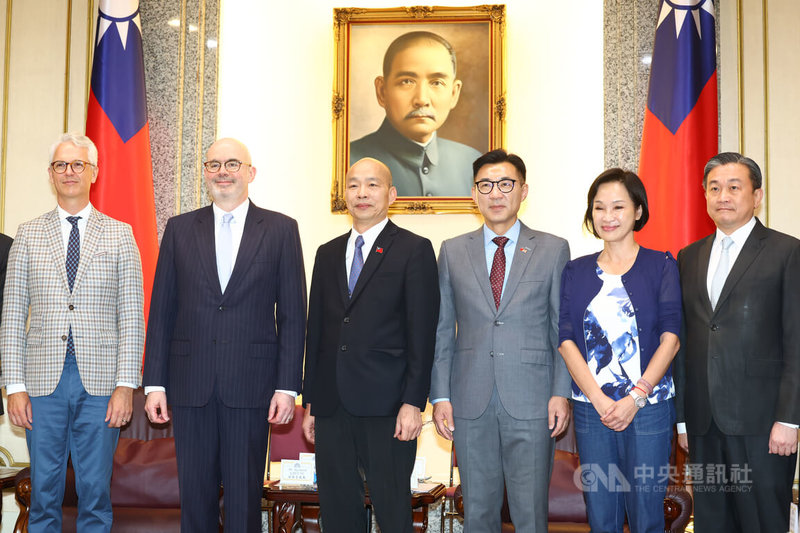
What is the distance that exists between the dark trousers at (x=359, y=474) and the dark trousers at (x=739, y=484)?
106 cm

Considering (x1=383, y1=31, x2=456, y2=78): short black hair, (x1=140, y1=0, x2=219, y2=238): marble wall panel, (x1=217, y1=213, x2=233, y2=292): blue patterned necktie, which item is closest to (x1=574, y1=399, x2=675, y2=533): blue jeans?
(x1=217, y1=213, x2=233, y2=292): blue patterned necktie

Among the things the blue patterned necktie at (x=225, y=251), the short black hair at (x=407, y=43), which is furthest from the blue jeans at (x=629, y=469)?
the short black hair at (x=407, y=43)

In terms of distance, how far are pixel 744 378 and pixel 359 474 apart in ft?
4.74

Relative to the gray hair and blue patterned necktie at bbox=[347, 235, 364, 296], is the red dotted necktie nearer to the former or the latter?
blue patterned necktie at bbox=[347, 235, 364, 296]

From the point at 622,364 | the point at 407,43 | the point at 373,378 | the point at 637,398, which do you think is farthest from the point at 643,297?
the point at 407,43

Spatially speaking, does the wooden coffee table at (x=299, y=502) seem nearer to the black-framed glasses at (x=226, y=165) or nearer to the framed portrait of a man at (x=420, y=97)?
the black-framed glasses at (x=226, y=165)

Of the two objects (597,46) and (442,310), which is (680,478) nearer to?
(442,310)

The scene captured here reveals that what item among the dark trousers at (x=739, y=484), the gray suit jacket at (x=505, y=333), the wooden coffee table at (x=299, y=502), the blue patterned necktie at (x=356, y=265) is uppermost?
the blue patterned necktie at (x=356, y=265)

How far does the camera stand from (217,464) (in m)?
2.95

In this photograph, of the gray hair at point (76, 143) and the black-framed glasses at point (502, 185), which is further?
the gray hair at point (76, 143)

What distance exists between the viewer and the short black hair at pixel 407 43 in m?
5.26

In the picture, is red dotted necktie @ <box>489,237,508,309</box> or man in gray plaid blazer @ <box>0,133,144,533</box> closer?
red dotted necktie @ <box>489,237,508,309</box>

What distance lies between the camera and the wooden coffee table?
363 cm

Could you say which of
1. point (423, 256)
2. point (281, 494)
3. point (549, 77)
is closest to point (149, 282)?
point (281, 494)
